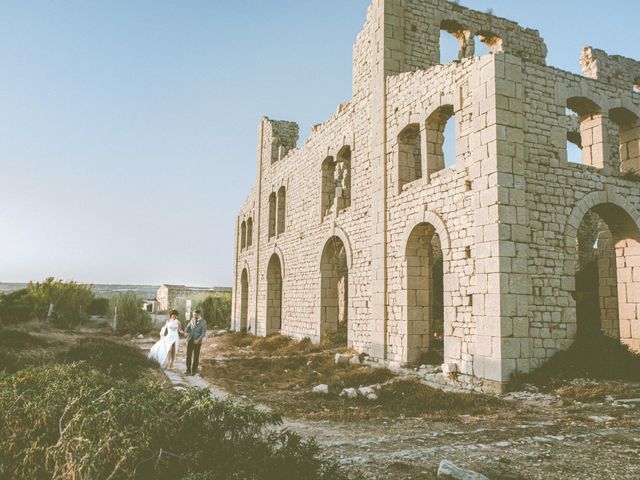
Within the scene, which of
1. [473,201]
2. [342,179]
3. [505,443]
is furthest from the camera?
[342,179]

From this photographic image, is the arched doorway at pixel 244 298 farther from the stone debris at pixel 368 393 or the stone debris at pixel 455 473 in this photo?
the stone debris at pixel 455 473

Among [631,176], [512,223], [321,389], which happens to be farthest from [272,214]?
[631,176]

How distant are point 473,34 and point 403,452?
11.6 m

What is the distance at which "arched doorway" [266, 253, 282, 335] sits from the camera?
18.2 meters

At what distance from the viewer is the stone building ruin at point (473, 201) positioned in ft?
26.3

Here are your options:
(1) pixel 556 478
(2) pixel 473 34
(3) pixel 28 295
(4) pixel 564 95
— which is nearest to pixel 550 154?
(4) pixel 564 95

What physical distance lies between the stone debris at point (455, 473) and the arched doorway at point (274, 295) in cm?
1447

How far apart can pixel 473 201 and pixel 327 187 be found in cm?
687

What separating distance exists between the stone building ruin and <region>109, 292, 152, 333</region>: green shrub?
10907 millimetres

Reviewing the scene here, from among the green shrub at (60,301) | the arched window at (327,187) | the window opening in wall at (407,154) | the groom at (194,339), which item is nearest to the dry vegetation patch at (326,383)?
the groom at (194,339)

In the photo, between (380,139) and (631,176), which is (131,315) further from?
(631,176)

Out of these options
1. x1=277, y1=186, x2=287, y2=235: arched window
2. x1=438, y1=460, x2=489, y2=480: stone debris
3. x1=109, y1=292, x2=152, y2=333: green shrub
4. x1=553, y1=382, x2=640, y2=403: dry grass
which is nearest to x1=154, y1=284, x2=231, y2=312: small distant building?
x1=109, y1=292, x2=152, y2=333: green shrub

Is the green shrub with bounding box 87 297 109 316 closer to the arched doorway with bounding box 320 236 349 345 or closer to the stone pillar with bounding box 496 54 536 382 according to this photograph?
the arched doorway with bounding box 320 236 349 345

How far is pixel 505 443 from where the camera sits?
476 centimetres
